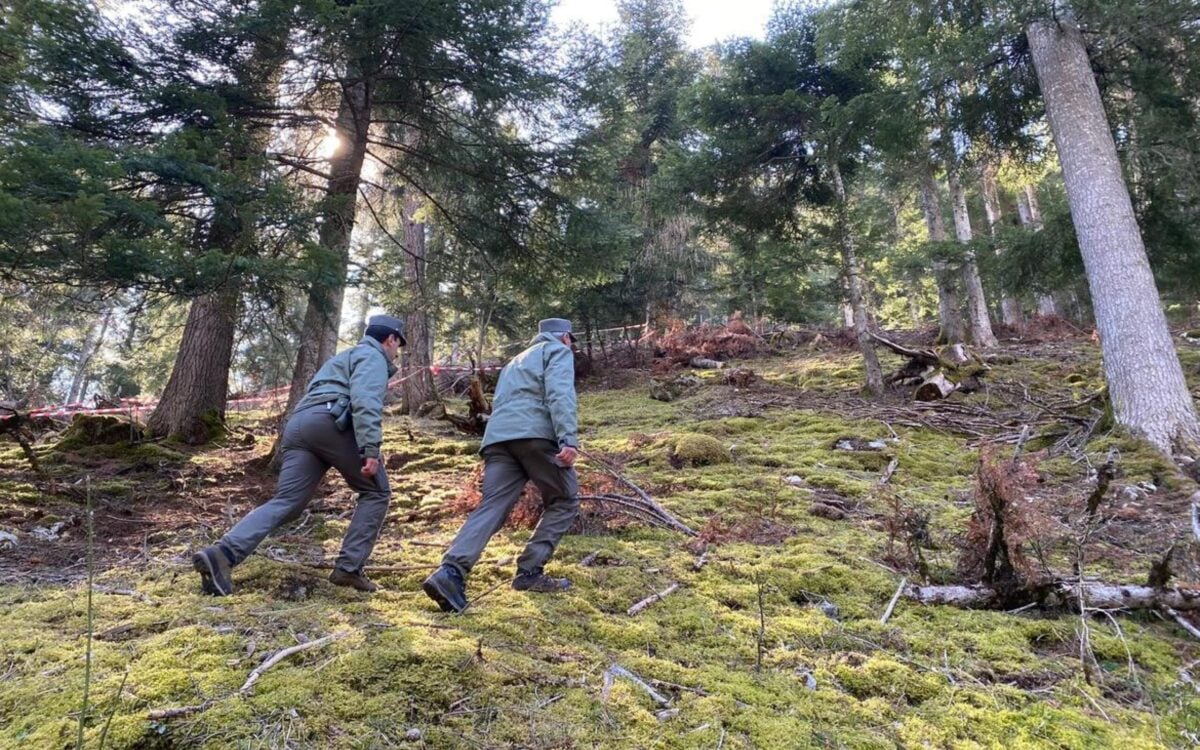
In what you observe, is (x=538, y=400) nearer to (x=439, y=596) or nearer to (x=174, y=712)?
(x=439, y=596)

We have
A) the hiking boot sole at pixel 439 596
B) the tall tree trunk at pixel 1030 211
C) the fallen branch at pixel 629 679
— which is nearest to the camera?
the fallen branch at pixel 629 679

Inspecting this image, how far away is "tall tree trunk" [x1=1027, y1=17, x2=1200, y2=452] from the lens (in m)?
6.05

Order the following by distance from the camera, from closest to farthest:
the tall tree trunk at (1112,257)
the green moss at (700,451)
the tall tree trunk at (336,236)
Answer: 1. the tall tree trunk at (1112,257)
2. the tall tree trunk at (336,236)
3. the green moss at (700,451)

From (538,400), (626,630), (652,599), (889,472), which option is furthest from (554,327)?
(889,472)

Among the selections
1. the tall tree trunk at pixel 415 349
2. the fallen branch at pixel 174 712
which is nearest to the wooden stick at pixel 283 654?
the fallen branch at pixel 174 712

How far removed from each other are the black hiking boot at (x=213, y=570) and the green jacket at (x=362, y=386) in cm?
91

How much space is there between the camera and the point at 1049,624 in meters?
2.99

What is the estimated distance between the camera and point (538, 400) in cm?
373

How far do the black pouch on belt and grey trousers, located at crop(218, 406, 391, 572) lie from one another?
0.10 feet

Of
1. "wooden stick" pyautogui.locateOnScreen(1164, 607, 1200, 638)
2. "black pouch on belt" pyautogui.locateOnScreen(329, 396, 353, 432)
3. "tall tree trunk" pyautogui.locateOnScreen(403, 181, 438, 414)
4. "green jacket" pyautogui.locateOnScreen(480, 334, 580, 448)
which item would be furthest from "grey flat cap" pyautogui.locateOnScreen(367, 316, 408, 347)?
"tall tree trunk" pyautogui.locateOnScreen(403, 181, 438, 414)

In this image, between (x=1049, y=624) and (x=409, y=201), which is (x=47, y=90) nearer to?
(x=409, y=201)

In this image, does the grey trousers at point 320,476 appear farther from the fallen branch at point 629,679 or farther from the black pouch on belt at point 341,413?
the fallen branch at point 629,679

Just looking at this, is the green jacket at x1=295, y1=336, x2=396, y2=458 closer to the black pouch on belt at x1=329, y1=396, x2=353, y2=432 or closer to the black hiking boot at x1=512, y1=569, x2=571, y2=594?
the black pouch on belt at x1=329, y1=396, x2=353, y2=432

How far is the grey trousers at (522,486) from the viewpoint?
3566mm
